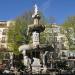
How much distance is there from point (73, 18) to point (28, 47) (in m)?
30.5

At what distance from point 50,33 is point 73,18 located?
6.16 meters

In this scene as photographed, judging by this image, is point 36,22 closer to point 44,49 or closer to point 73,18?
point 44,49

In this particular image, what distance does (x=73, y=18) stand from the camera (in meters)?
60.3

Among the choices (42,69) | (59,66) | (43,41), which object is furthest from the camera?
(43,41)

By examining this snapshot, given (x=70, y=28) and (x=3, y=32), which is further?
(x=3, y=32)

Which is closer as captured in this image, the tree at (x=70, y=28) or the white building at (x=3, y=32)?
the tree at (x=70, y=28)

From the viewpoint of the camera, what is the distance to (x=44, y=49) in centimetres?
3117

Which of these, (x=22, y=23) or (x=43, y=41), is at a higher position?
(x=22, y=23)

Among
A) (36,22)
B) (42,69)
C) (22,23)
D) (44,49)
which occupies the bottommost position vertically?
(42,69)

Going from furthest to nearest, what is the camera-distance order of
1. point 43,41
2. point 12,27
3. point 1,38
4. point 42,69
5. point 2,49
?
point 1,38 → point 2,49 → point 12,27 → point 43,41 → point 42,69

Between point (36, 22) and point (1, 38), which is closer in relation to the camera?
point (36, 22)

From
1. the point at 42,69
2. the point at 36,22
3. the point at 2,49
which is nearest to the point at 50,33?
the point at 2,49

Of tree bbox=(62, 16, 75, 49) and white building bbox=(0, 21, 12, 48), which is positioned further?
white building bbox=(0, 21, 12, 48)

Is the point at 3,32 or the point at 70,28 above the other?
the point at 3,32
